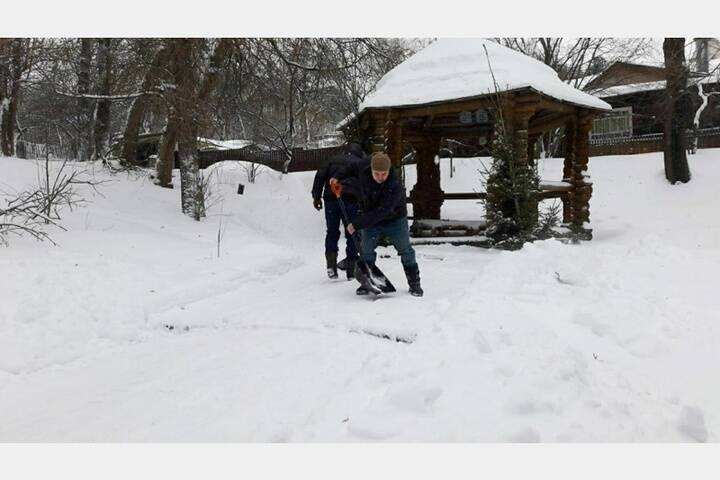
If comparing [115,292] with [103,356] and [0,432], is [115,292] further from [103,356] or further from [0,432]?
[0,432]

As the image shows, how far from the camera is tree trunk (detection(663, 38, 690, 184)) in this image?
1323 centimetres

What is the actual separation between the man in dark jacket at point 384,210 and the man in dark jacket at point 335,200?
0.83 m

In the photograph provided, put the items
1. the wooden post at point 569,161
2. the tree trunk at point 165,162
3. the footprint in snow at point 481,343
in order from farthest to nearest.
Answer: the tree trunk at point 165,162 < the wooden post at point 569,161 < the footprint in snow at point 481,343

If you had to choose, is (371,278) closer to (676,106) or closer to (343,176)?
(343,176)

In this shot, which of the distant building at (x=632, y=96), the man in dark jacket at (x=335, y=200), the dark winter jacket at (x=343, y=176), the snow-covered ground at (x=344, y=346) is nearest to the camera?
the snow-covered ground at (x=344, y=346)

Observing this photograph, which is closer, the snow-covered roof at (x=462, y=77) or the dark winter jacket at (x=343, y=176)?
the dark winter jacket at (x=343, y=176)

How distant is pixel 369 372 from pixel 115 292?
301cm

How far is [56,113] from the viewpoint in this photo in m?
12.5

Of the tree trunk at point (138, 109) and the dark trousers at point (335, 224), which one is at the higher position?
the tree trunk at point (138, 109)

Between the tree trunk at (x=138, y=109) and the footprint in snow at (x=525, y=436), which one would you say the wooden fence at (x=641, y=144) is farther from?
the footprint in snow at (x=525, y=436)

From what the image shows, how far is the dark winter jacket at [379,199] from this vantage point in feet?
15.6

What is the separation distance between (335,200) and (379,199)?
129cm

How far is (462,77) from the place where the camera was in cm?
862

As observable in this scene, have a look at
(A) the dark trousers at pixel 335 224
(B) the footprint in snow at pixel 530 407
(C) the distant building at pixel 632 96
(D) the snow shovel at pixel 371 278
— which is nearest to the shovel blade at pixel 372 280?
(D) the snow shovel at pixel 371 278
